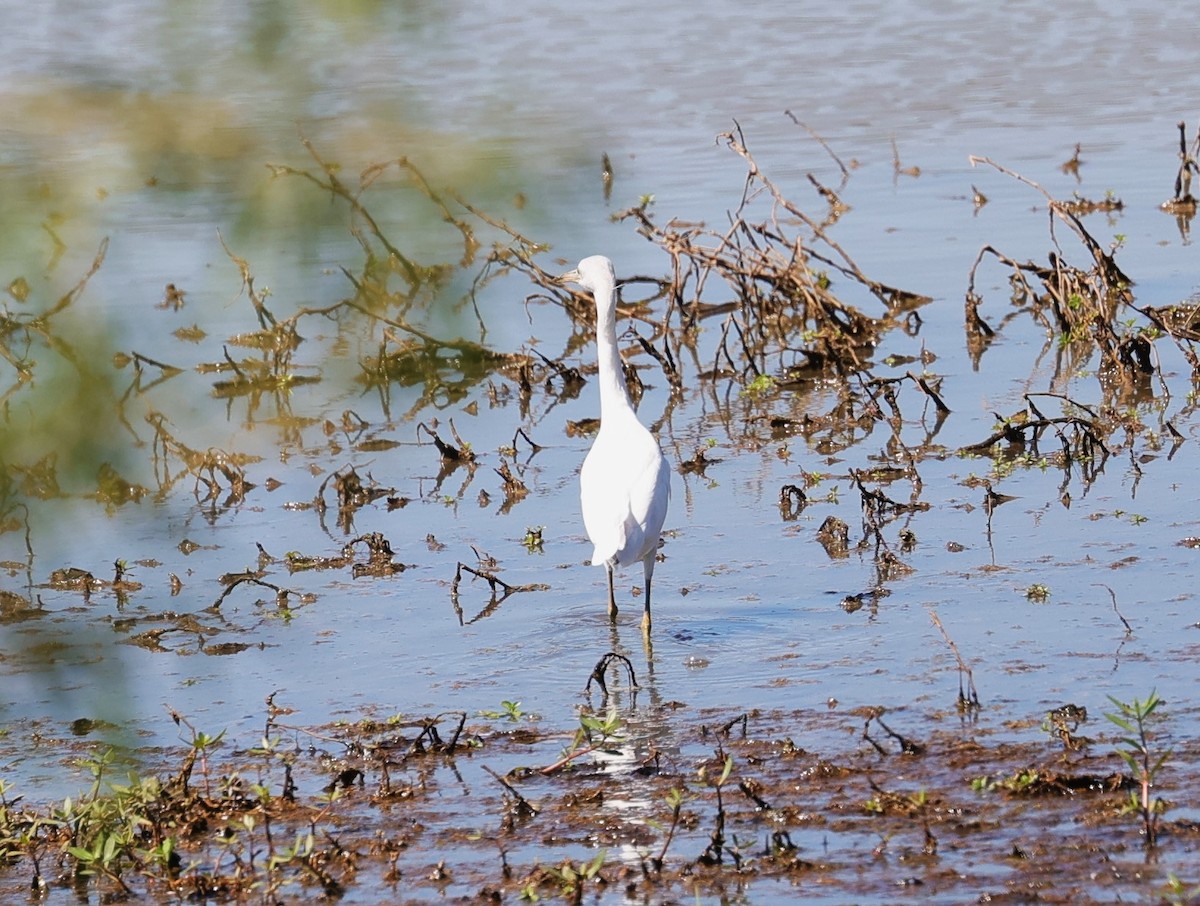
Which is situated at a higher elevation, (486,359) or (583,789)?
(486,359)

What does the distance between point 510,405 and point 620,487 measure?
3934mm

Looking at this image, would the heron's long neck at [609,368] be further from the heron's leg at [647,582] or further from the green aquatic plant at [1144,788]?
the green aquatic plant at [1144,788]

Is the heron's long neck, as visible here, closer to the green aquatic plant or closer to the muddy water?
the muddy water

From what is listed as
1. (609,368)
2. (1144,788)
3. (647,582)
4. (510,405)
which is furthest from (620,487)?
(510,405)

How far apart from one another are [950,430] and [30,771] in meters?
5.38

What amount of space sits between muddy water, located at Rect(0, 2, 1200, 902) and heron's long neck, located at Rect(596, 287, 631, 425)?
78 centimetres

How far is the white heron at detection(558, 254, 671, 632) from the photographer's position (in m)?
6.88

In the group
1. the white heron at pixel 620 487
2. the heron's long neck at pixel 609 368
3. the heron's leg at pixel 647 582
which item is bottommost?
the heron's leg at pixel 647 582

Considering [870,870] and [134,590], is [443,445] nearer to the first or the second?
[134,590]

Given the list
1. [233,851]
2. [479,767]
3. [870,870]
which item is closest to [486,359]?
[870,870]

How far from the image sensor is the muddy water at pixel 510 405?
7.19ft

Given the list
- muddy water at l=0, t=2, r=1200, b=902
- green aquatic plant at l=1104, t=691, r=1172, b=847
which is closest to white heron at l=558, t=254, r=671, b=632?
muddy water at l=0, t=2, r=1200, b=902

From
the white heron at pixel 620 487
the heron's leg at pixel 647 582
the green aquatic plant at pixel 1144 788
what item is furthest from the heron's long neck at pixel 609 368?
the green aquatic plant at pixel 1144 788

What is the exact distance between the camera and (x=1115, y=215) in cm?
1409
